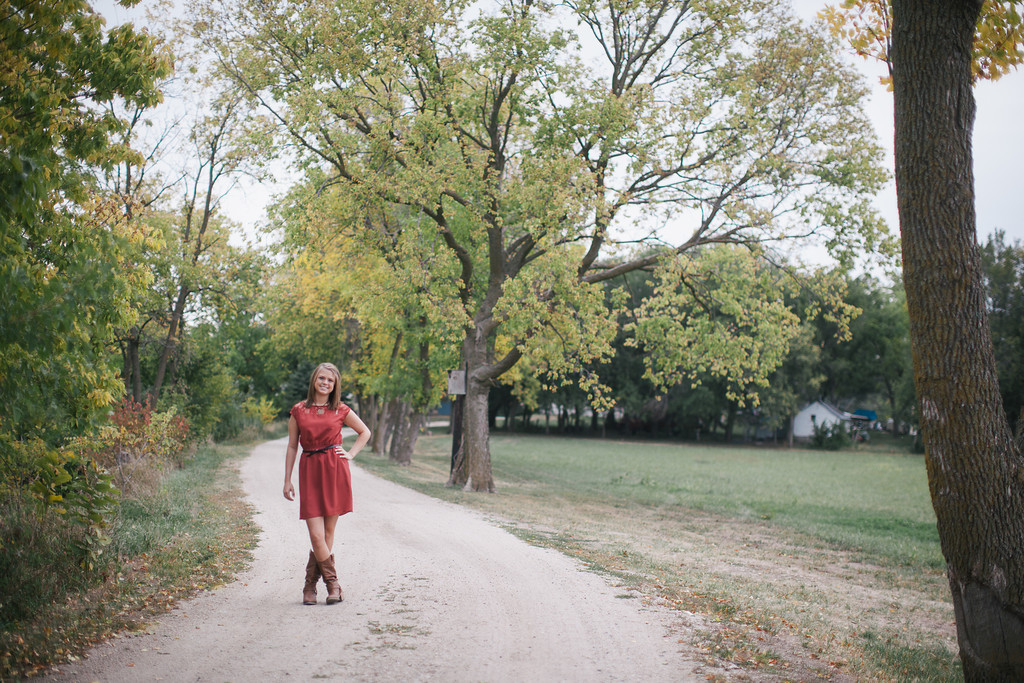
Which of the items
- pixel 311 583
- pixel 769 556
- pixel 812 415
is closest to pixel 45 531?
pixel 311 583

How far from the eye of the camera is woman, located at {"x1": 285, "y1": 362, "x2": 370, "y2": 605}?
6.41 meters

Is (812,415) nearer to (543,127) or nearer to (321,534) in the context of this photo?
(543,127)

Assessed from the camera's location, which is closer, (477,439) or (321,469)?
(321,469)

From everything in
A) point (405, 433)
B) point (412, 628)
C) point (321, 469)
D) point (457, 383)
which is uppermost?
point (457, 383)

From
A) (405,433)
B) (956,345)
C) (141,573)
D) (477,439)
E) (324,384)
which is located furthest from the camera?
(405,433)

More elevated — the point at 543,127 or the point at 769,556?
the point at 543,127

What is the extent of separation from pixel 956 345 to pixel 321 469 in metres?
4.81

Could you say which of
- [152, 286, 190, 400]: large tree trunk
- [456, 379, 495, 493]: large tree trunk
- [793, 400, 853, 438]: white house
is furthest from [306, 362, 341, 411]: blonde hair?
[793, 400, 853, 438]: white house

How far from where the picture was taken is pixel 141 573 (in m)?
7.10

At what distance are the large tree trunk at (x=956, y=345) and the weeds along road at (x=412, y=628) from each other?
1.83 meters

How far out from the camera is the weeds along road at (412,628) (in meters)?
4.89

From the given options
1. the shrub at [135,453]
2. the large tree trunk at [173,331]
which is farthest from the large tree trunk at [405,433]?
the shrub at [135,453]

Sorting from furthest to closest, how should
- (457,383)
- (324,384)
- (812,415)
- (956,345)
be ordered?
(812,415) < (457,383) < (324,384) < (956,345)

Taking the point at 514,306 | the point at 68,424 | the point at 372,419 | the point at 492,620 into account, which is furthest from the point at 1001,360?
the point at 68,424
